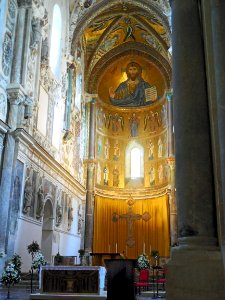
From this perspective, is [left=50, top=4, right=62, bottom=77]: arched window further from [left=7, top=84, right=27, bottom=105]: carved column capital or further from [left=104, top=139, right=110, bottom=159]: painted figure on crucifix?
[left=104, top=139, right=110, bottom=159]: painted figure on crucifix

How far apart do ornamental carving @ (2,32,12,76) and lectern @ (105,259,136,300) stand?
9809 mm

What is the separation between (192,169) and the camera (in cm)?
489

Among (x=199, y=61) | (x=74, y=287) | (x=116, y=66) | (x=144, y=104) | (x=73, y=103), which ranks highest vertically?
(x=116, y=66)

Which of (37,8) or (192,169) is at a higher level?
(37,8)

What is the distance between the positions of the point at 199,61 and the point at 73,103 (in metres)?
18.9

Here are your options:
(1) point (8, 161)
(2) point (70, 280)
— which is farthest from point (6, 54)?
(2) point (70, 280)

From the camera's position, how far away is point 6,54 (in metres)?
14.7

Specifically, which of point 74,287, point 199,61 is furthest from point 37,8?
point 199,61

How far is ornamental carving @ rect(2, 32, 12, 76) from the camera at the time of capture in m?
14.4

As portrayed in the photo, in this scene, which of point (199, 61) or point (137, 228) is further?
point (137, 228)

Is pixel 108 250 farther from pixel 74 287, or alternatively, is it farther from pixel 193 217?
pixel 193 217

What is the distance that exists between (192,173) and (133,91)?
25.3 m

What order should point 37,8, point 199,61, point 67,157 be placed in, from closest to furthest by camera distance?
point 199,61, point 37,8, point 67,157

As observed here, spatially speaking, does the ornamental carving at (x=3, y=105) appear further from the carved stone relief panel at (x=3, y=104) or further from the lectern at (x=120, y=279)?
the lectern at (x=120, y=279)
